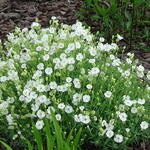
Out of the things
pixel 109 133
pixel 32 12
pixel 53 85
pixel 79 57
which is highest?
pixel 79 57

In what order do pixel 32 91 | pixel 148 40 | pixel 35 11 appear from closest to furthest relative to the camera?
1. pixel 32 91
2. pixel 148 40
3. pixel 35 11

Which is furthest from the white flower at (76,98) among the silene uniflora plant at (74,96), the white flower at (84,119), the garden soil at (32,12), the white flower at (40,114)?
the garden soil at (32,12)

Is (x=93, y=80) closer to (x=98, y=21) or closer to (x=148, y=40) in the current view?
(x=148, y=40)

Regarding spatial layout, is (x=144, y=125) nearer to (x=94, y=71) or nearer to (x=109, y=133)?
(x=109, y=133)

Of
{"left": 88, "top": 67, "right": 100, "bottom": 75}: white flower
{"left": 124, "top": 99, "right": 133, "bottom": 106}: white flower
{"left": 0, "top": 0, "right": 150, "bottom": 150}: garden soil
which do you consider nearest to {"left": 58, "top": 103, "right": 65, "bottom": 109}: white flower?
{"left": 88, "top": 67, "right": 100, "bottom": 75}: white flower

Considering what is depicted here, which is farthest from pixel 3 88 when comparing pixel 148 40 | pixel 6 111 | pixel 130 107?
pixel 148 40

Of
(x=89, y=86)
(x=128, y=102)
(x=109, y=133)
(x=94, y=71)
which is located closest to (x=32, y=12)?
(x=94, y=71)

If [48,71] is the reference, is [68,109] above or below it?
below
